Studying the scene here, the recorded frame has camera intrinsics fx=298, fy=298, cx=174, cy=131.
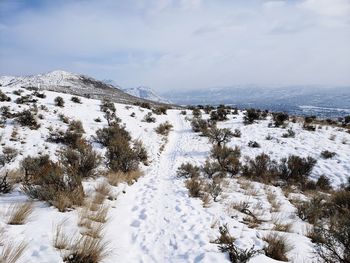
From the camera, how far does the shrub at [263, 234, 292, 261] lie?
18.1 ft

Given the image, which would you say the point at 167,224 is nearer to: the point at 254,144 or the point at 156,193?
the point at 156,193

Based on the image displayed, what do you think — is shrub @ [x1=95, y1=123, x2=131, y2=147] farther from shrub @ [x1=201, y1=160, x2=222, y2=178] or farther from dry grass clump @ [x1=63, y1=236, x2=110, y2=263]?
dry grass clump @ [x1=63, y1=236, x2=110, y2=263]

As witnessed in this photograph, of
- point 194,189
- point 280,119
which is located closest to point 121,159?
point 194,189

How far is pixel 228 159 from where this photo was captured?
45.9 ft

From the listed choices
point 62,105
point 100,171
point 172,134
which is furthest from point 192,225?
point 62,105

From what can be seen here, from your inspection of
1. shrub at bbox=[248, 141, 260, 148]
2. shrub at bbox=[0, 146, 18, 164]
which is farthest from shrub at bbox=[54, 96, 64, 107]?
shrub at bbox=[248, 141, 260, 148]

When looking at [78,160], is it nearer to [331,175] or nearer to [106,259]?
[106,259]

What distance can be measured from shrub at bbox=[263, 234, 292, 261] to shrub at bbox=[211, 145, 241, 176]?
7167 mm

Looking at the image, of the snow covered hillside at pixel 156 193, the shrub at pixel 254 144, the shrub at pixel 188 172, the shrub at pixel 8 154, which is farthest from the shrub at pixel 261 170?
the shrub at pixel 8 154

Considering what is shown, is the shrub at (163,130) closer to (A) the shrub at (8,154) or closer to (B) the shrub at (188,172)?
(B) the shrub at (188,172)

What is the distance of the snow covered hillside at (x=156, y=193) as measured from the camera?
5367mm

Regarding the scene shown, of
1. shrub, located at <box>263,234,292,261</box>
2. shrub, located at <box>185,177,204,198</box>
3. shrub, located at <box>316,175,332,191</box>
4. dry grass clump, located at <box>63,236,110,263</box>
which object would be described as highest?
dry grass clump, located at <box>63,236,110,263</box>

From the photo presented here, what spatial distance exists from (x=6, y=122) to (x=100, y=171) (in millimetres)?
8174

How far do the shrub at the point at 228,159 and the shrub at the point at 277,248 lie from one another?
7.17 m
